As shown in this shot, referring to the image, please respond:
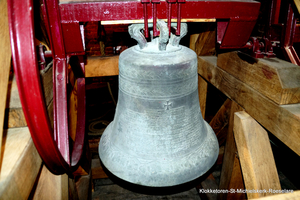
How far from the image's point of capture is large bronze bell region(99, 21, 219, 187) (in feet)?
2.84

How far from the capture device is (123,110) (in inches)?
39.5

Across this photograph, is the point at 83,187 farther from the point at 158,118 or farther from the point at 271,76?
the point at 271,76

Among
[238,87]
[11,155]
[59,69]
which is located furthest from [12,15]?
[238,87]

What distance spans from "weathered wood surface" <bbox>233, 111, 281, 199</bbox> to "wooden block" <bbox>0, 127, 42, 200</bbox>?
1130 millimetres

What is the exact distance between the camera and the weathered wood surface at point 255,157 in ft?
4.10

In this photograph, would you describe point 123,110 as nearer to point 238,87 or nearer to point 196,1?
point 196,1

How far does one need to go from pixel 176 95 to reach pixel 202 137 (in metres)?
0.28

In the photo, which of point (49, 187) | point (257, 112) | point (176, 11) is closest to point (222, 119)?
point (257, 112)

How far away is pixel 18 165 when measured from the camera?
0.72 meters

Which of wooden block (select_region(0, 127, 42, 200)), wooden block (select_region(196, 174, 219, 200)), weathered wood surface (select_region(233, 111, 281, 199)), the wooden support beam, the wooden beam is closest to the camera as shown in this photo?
wooden block (select_region(0, 127, 42, 200))

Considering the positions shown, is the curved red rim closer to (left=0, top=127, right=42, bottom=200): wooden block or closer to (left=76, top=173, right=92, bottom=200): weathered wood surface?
(left=0, top=127, right=42, bottom=200): wooden block

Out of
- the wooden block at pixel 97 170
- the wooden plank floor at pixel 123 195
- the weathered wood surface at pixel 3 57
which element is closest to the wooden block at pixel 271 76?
the weathered wood surface at pixel 3 57

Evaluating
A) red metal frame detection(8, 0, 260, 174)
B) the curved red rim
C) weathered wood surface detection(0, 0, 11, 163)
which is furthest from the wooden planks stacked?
weathered wood surface detection(0, 0, 11, 163)

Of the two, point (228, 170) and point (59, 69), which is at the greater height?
point (59, 69)
